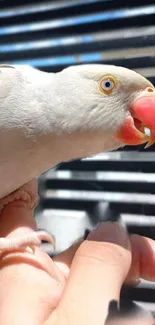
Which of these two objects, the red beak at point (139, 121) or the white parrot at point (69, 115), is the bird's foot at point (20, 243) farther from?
the red beak at point (139, 121)

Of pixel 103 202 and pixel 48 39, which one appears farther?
pixel 48 39

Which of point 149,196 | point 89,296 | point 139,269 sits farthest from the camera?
point 149,196

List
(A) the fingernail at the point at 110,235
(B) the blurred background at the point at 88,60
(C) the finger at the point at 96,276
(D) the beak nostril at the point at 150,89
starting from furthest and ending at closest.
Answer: (B) the blurred background at the point at 88,60 → (D) the beak nostril at the point at 150,89 → (A) the fingernail at the point at 110,235 → (C) the finger at the point at 96,276

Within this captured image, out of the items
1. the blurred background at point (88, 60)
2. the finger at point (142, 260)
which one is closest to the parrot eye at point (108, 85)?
the finger at point (142, 260)

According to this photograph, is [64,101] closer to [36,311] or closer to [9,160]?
[9,160]

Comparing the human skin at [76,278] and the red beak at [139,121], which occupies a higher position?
the red beak at [139,121]

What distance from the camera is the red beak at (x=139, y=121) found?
0.74m

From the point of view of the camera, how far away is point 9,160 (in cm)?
75

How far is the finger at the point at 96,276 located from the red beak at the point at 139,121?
0.52 feet

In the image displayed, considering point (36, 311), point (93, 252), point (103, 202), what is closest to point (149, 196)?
point (103, 202)

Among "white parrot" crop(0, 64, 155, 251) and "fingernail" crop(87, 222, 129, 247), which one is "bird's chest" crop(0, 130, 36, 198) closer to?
"white parrot" crop(0, 64, 155, 251)

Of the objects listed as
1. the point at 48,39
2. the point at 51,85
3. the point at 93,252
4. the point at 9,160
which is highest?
the point at 48,39

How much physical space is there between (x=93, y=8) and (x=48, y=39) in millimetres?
189

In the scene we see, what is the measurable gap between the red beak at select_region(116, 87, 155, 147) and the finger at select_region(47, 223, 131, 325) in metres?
0.16
